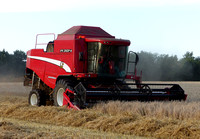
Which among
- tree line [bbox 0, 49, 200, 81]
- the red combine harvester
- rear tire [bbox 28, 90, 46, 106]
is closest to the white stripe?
the red combine harvester

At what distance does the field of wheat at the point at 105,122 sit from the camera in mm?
7032

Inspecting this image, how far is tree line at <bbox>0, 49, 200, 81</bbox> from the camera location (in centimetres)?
3524

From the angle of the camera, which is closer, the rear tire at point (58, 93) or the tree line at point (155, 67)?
the rear tire at point (58, 93)

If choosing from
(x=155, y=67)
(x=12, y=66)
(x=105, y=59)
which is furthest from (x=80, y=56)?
(x=12, y=66)

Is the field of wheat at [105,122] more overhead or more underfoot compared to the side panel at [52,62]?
more underfoot

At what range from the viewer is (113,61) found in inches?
485

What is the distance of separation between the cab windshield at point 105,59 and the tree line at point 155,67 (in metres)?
21.4

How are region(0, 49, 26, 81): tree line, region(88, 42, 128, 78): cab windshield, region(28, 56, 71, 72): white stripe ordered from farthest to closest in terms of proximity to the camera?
1. region(0, 49, 26, 81): tree line
2. region(28, 56, 71, 72): white stripe
3. region(88, 42, 128, 78): cab windshield

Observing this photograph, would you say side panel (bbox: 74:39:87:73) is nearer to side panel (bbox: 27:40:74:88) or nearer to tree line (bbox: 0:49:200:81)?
side panel (bbox: 27:40:74:88)

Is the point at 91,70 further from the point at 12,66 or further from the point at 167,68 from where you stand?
the point at 12,66

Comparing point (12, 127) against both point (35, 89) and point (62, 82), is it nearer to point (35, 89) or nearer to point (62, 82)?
point (62, 82)

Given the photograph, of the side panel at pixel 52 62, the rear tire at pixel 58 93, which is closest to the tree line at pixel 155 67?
the side panel at pixel 52 62

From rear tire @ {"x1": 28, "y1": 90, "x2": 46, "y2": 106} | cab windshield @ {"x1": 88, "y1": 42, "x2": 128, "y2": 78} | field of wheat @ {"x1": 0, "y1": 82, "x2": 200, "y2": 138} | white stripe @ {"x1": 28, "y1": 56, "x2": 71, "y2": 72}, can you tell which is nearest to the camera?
field of wheat @ {"x1": 0, "y1": 82, "x2": 200, "y2": 138}

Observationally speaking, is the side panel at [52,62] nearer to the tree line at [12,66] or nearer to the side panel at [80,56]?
the side panel at [80,56]
